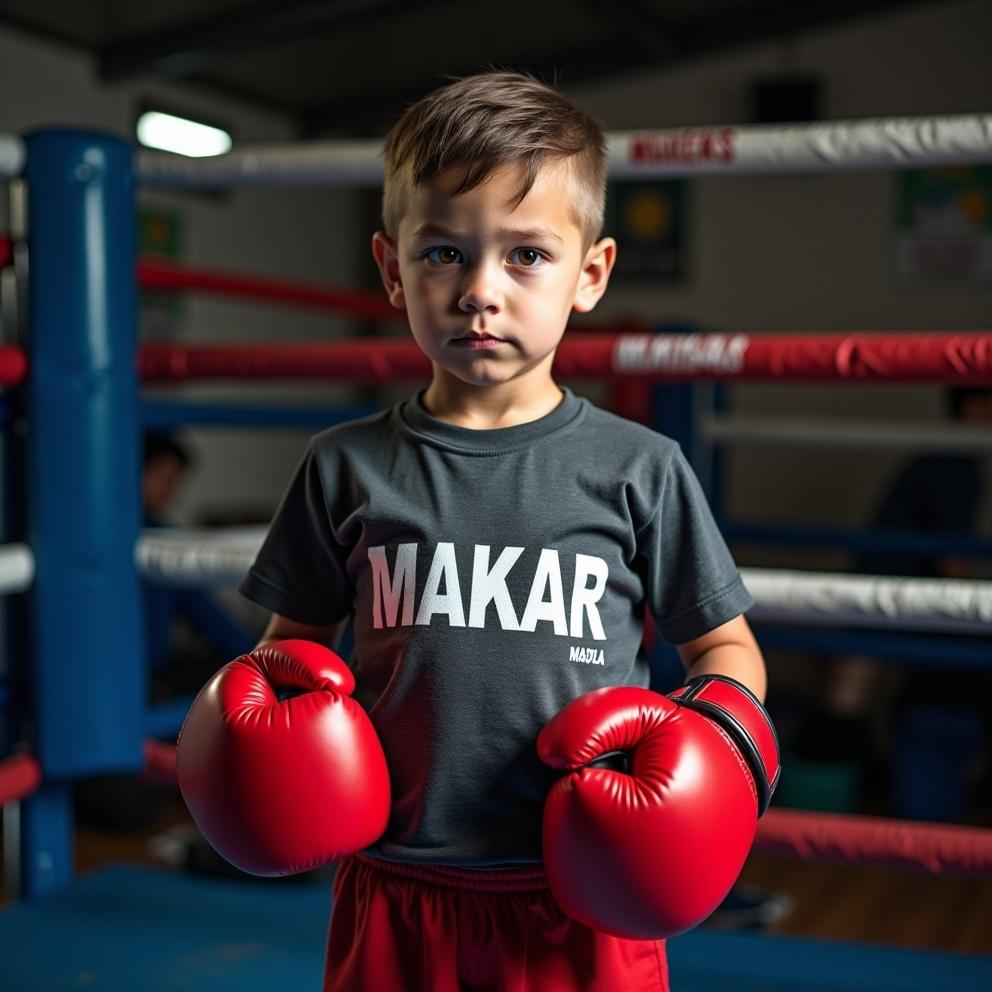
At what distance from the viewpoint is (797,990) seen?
1297 millimetres

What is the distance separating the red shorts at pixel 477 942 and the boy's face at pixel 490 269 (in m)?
0.37

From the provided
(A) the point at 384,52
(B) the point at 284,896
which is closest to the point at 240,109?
(A) the point at 384,52

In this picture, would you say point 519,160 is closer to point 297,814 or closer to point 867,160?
point 297,814

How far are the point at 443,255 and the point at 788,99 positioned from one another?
4076 mm

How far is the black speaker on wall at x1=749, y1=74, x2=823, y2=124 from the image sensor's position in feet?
15.0

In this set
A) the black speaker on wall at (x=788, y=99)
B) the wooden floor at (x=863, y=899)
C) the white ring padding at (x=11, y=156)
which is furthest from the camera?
the black speaker on wall at (x=788, y=99)

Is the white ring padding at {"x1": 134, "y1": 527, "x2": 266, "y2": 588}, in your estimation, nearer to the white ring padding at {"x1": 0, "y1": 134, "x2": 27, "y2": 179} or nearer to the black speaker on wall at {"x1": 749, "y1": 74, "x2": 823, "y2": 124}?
the white ring padding at {"x1": 0, "y1": 134, "x2": 27, "y2": 179}

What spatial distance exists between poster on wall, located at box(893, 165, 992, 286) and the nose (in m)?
4.06

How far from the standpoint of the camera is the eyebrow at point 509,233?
0.86 m

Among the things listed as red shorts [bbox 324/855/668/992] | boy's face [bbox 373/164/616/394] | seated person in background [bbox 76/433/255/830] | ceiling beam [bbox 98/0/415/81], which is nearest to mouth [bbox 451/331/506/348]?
boy's face [bbox 373/164/616/394]

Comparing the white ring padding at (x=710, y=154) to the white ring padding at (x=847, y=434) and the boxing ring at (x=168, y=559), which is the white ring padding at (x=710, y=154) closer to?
the boxing ring at (x=168, y=559)

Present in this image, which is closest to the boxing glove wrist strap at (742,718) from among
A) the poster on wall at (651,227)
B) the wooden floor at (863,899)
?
the wooden floor at (863,899)

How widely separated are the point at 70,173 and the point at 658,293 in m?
3.76

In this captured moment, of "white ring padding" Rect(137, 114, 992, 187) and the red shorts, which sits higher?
"white ring padding" Rect(137, 114, 992, 187)
